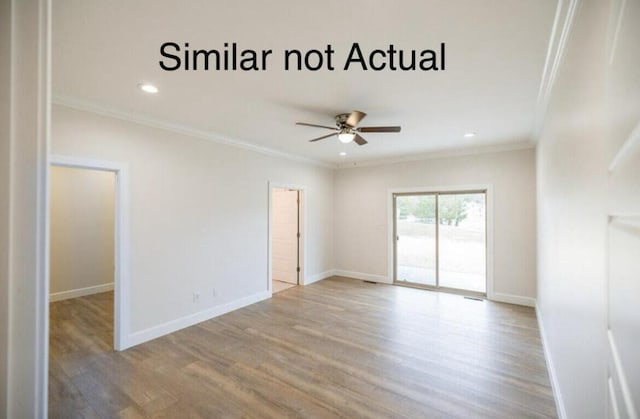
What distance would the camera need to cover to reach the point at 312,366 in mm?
2805

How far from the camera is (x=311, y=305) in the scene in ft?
15.0

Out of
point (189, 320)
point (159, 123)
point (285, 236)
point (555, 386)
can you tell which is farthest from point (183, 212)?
point (555, 386)

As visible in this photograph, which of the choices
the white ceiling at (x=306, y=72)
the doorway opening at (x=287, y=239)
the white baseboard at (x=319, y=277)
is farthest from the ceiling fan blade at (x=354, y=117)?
the white baseboard at (x=319, y=277)

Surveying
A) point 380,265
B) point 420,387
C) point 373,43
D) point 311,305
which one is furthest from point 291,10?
point 380,265

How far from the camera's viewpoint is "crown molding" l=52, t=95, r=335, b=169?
2812 mm

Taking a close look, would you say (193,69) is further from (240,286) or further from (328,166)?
(328,166)

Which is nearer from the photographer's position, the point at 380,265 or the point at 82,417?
the point at 82,417

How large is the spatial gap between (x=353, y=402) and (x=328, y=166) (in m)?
4.79

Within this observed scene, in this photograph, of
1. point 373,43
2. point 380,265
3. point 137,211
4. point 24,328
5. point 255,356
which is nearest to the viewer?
point 24,328

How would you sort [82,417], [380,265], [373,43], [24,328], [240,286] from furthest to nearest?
[380,265] < [240,286] < [82,417] < [373,43] < [24,328]

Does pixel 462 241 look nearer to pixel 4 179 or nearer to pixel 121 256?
pixel 121 256

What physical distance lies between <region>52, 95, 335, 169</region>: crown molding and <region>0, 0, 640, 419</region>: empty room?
0.02 metres

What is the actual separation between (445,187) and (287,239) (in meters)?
3.24

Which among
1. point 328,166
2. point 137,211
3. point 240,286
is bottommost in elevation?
point 240,286
